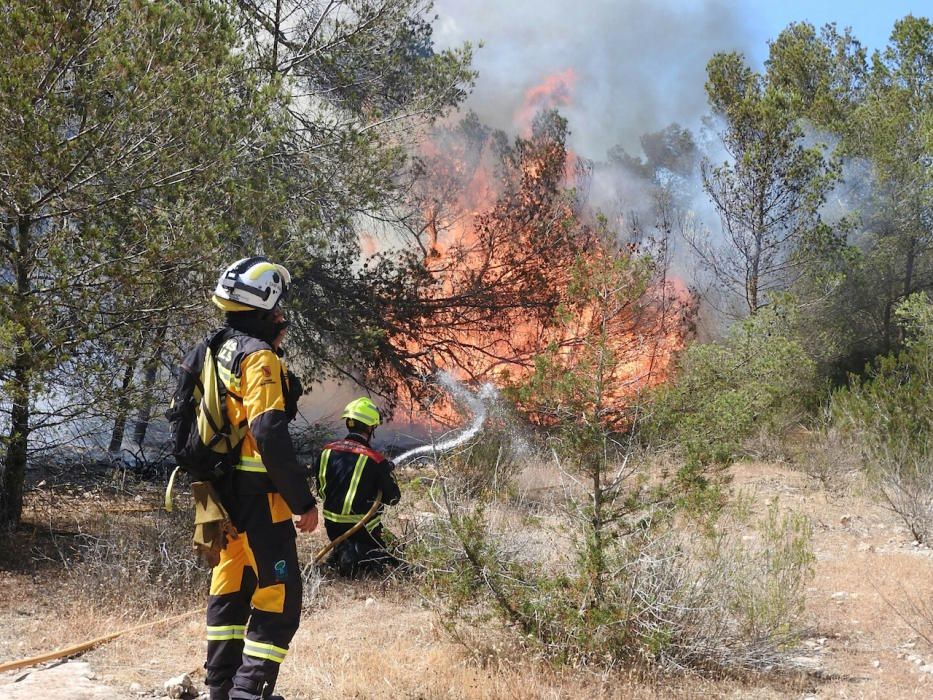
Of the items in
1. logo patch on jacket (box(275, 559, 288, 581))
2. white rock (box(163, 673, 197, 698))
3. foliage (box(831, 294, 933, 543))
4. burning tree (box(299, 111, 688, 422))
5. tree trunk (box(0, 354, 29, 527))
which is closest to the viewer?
logo patch on jacket (box(275, 559, 288, 581))

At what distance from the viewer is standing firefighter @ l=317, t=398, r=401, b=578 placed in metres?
6.33

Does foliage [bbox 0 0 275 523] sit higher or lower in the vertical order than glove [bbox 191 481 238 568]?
higher

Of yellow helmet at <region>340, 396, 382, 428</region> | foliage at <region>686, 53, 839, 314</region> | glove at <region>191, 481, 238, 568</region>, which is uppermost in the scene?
foliage at <region>686, 53, 839, 314</region>

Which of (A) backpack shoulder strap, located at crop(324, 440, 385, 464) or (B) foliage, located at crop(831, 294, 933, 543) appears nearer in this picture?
(A) backpack shoulder strap, located at crop(324, 440, 385, 464)

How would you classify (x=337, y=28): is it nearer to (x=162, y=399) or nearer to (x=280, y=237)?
(x=280, y=237)

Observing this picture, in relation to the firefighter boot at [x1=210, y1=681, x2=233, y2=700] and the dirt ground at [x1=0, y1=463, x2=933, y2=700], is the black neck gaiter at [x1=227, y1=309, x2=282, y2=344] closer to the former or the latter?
the firefighter boot at [x1=210, y1=681, x2=233, y2=700]

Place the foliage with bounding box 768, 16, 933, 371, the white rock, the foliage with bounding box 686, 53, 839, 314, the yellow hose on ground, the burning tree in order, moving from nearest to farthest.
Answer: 1. the white rock
2. the yellow hose on ground
3. the burning tree
4. the foliage with bounding box 686, 53, 839, 314
5. the foliage with bounding box 768, 16, 933, 371

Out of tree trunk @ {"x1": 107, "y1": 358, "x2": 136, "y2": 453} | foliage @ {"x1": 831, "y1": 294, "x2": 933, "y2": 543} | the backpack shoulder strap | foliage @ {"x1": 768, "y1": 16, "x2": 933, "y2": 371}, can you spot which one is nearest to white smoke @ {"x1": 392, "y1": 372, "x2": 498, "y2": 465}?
the backpack shoulder strap

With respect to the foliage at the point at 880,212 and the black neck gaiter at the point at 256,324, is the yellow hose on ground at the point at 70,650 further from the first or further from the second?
the foliage at the point at 880,212

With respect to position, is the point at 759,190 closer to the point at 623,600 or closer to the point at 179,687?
the point at 623,600

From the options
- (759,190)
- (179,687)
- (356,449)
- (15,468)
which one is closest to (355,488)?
(356,449)

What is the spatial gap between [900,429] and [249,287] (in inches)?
353

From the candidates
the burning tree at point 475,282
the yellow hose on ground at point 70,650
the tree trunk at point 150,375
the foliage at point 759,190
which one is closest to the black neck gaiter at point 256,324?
the yellow hose on ground at point 70,650

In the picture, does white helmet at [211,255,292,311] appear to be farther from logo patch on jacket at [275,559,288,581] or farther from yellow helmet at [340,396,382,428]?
yellow helmet at [340,396,382,428]
